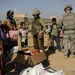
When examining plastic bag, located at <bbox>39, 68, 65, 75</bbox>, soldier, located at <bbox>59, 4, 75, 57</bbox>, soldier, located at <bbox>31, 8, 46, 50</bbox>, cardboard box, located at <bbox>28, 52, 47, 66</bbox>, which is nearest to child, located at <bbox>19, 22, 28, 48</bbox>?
soldier, located at <bbox>31, 8, 46, 50</bbox>

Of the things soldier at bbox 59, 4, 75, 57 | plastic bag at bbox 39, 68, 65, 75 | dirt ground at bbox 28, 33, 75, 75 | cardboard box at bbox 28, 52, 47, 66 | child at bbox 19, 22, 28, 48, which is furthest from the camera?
child at bbox 19, 22, 28, 48

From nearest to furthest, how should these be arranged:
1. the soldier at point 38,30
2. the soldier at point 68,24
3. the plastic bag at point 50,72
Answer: the plastic bag at point 50,72, the soldier at point 38,30, the soldier at point 68,24

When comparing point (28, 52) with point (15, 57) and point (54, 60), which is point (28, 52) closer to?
point (15, 57)

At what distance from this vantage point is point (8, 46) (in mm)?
8500

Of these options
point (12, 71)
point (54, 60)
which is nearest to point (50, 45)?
point (54, 60)

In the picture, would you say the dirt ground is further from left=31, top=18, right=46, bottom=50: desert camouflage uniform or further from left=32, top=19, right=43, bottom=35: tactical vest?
left=32, top=19, right=43, bottom=35: tactical vest

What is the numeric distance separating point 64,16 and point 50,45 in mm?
2988

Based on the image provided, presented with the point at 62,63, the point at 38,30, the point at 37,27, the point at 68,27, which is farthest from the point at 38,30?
Answer: the point at 62,63

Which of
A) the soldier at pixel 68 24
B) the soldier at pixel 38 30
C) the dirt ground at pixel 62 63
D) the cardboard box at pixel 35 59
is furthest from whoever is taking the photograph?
the soldier at pixel 68 24

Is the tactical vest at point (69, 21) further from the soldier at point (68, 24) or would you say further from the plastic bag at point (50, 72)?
the plastic bag at point (50, 72)

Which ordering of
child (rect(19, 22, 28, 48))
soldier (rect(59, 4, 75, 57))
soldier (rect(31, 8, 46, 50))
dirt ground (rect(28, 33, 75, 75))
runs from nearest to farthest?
dirt ground (rect(28, 33, 75, 75)) → soldier (rect(31, 8, 46, 50)) → soldier (rect(59, 4, 75, 57)) → child (rect(19, 22, 28, 48))

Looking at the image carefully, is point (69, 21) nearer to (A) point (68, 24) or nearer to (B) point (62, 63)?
(A) point (68, 24)

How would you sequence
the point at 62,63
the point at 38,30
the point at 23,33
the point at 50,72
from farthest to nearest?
1. the point at 23,33
2. the point at 38,30
3. the point at 62,63
4. the point at 50,72

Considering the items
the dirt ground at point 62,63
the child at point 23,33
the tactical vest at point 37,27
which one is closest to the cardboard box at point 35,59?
the dirt ground at point 62,63
